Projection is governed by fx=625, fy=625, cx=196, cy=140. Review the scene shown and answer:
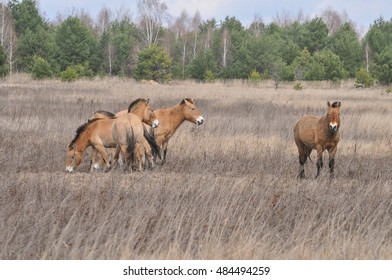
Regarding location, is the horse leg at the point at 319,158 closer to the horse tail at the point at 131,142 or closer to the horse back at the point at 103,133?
the horse tail at the point at 131,142

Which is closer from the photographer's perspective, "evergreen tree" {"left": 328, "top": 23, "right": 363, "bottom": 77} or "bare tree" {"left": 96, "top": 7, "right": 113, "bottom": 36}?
"evergreen tree" {"left": 328, "top": 23, "right": 363, "bottom": 77}

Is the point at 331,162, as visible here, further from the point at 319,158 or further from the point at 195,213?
the point at 195,213

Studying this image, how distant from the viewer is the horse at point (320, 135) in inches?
399

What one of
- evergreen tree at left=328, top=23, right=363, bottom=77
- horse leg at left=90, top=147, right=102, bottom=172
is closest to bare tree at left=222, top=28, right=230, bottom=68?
evergreen tree at left=328, top=23, right=363, bottom=77

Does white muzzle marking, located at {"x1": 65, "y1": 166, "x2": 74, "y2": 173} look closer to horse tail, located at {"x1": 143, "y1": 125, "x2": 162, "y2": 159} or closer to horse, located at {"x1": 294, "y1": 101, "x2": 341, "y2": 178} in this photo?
horse tail, located at {"x1": 143, "y1": 125, "x2": 162, "y2": 159}

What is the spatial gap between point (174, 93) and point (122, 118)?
792 inches

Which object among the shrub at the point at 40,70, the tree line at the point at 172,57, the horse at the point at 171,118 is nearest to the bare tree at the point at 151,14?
the tree line at the point at 172,57

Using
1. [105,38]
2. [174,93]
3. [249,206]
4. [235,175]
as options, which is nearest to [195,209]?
[249,206]

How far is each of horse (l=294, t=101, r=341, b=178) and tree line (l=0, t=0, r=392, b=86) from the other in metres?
32.5

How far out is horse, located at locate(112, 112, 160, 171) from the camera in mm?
10500

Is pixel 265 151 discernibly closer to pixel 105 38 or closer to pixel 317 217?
pixel 317 217

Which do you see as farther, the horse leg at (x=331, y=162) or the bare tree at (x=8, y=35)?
the bare tree at (x=8, y=35)

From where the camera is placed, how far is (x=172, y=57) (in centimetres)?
5812

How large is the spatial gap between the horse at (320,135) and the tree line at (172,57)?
107ft
